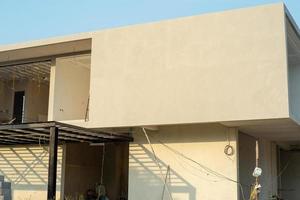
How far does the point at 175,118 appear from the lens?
12969 millimetres

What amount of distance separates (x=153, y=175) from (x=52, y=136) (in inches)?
145

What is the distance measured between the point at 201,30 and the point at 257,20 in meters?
1.56

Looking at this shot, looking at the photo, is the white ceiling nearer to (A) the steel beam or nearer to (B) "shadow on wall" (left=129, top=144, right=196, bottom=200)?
(B) "shadow on wall" (left=129, top=144, right=196, bottom=200)

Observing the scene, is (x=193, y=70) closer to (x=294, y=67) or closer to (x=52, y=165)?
(x=52, y=165)

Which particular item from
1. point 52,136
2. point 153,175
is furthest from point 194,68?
point 52,136

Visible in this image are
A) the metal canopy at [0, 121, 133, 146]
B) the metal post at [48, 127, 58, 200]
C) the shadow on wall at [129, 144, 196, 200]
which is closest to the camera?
the metal post at [48, 127, 58, 200]

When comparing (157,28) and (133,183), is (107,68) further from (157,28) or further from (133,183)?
(133,183)

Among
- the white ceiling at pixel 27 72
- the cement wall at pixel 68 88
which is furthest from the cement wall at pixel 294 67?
the white ceiling at pixel 27 72

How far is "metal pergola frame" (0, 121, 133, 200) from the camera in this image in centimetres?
1215

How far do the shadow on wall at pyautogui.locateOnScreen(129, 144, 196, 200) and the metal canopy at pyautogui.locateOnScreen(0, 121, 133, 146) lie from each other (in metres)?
0.60

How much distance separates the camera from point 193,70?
42.4 feet

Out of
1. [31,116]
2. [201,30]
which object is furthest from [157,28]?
[31,116]

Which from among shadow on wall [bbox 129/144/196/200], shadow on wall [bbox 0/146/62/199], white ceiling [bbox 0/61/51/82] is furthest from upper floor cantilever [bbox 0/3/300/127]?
shadow on wall [bbox 0/146/62/199]

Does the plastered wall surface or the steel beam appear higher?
the plastered wall surface
